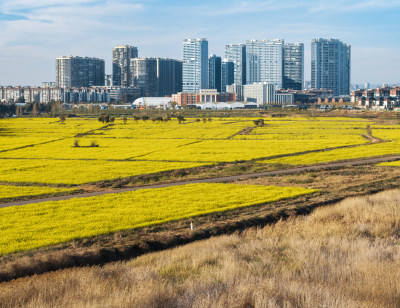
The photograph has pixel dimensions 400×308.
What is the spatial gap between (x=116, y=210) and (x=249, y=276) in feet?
39.1

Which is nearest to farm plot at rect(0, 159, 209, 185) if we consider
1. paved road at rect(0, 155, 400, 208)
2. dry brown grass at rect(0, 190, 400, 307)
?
paved road at rect(0, 155, 400, 208)

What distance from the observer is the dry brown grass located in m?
9.89

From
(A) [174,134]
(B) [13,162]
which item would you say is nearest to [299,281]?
(B) [13,162]

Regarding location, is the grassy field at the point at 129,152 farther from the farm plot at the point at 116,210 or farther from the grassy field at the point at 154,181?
the farm plot at the point at 116,210

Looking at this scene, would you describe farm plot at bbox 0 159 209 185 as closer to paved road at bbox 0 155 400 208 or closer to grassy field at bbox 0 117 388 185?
grassy field at bbox 0 117 388 185

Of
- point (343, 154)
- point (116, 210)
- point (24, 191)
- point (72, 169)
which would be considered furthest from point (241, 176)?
point (343, 154)

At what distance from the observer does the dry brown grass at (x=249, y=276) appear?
9891 millimetres

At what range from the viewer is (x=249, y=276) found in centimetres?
1155

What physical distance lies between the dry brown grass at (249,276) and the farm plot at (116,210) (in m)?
4.29

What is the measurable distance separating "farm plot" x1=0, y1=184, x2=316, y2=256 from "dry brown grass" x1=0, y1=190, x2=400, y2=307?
14.1ft

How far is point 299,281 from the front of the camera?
11.0 metres

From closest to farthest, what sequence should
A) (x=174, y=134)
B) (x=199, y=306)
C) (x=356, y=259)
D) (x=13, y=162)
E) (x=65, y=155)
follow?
(x=199, y=306) < (x=356, y=259) < (x=13, y=162) < (x=65, y=155) < (x=174, y=134)

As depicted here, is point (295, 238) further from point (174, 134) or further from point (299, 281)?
point (174, 134)

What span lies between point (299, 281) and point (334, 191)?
669 inches
